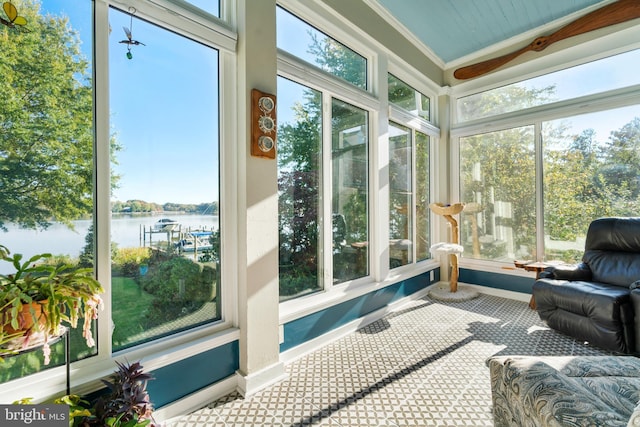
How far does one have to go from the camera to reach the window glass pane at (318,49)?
2.48 m

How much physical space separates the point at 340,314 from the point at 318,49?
2.48 metres

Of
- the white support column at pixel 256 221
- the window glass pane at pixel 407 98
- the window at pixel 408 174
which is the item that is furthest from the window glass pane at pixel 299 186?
the window glass pane at pixel 407 98

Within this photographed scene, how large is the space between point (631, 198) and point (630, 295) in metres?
1.47

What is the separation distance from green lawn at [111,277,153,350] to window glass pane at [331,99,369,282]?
169cm

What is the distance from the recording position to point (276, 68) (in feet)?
7.14

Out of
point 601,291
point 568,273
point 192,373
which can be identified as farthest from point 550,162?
point 192,373

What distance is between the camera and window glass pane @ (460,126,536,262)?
3967mm

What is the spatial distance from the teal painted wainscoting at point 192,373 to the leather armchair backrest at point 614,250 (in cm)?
353

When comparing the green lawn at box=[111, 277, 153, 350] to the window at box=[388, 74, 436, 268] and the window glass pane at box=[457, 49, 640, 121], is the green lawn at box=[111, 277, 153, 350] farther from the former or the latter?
the window glass pane at box=[457, 49, 640, 121]

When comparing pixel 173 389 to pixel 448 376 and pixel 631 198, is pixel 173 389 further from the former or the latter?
pixel 631 198

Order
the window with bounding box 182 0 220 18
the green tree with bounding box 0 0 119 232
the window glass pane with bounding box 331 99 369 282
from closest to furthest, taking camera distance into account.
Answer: the green tree with bounding box 0 0 119 232
the window with bounding box 182 0 220 18
the window glass pane with bounding box 331 99 369 282

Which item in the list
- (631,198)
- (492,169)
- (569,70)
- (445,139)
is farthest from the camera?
(445,139)

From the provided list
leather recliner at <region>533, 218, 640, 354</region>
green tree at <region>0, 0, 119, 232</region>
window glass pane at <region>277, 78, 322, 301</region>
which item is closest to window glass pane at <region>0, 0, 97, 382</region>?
green tree at <region>0, 0, 119, 232</region>

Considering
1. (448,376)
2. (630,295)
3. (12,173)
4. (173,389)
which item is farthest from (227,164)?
(630,295)
